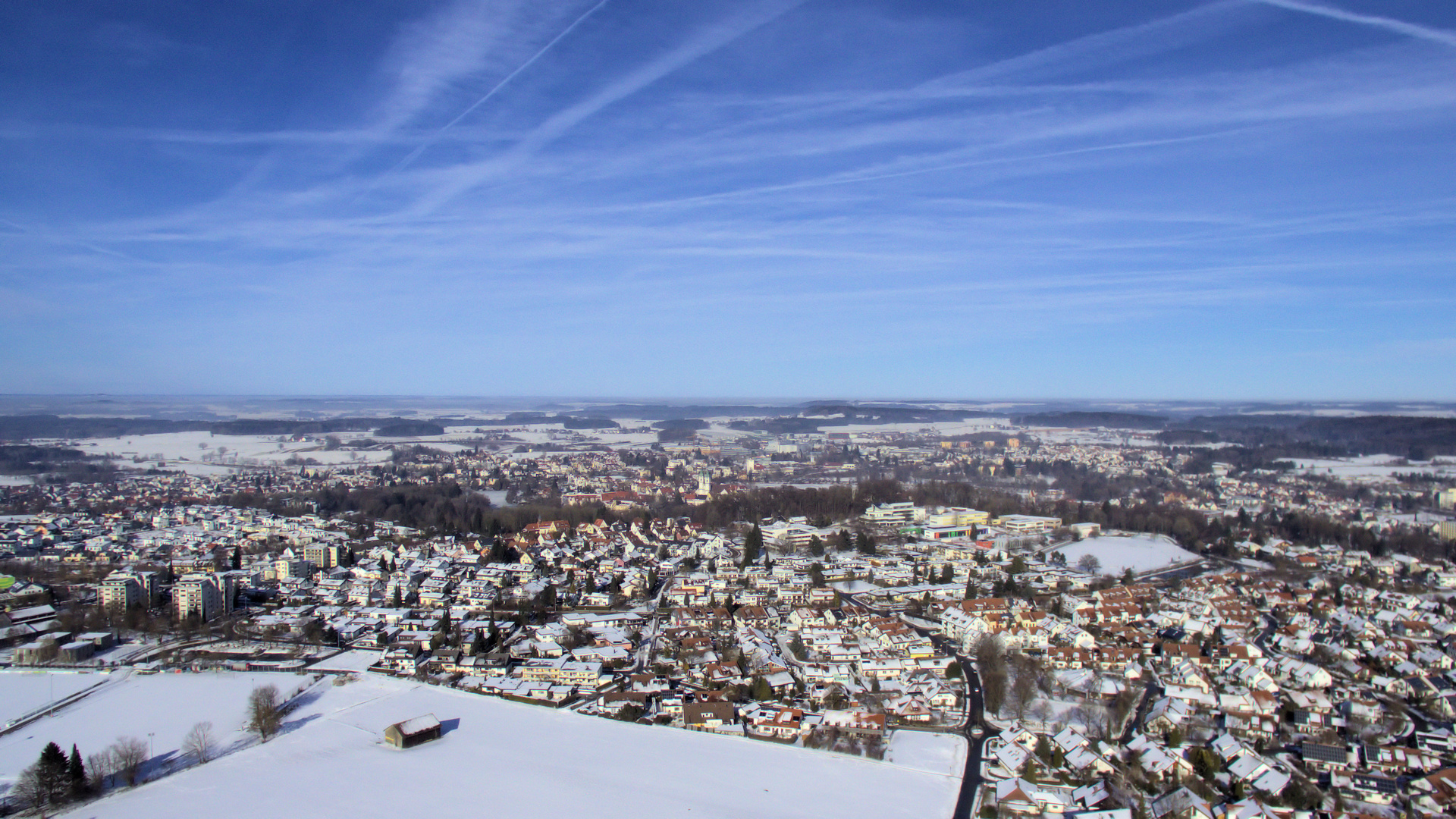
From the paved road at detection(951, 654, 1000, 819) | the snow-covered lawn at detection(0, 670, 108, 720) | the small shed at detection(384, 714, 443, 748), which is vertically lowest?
the paved road at detection(951, 654, 1000, 819)

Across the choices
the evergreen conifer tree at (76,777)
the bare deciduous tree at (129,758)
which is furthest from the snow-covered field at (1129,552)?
the evergreen conifer tree at (76,777)

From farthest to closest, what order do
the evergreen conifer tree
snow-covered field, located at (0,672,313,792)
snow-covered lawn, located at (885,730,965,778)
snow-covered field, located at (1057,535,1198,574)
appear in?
1. snow-covered field, located at (1057,535,1198,574)
2. snow-covered field, located at (0,672,313,792)
3. snow-covered lawn, located at (885,730,965,778)
4. the evergreen conifer tree

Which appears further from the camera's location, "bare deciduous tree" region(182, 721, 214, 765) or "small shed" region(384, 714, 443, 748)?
"small shed" region(384, 714, 443, 748)

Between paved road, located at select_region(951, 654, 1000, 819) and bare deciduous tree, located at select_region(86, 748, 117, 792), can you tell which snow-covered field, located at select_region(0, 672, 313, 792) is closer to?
bare deciduous tree, located at select_region(86, 748, 117, 792)

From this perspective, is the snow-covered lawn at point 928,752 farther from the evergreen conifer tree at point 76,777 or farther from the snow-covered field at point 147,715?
the evergreen conifer tree at point 76,777

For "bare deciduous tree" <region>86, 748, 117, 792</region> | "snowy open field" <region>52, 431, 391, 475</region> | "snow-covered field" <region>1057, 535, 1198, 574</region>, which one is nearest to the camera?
"bare deciduous tree" <region>86, 748, 117, 792</region>

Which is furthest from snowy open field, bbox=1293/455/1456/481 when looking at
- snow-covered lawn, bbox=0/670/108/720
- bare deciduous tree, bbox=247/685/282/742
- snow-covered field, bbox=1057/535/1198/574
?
snow-covered lawn, bbox=0/670/108/720

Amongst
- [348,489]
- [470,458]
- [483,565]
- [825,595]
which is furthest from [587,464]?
[825,595]
